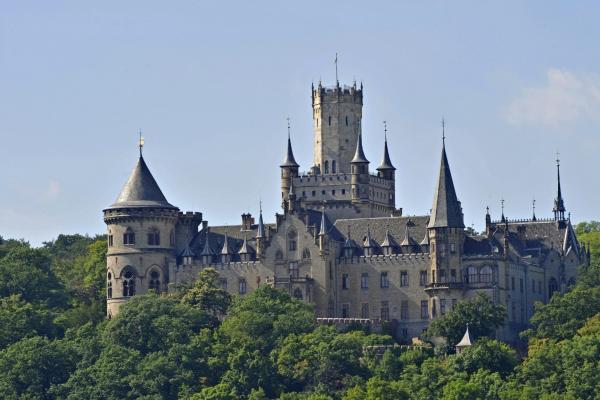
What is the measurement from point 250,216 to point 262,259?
5.42 m

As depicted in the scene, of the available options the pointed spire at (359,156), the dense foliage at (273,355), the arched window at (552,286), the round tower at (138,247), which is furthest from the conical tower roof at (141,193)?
the arched window at (552,286)

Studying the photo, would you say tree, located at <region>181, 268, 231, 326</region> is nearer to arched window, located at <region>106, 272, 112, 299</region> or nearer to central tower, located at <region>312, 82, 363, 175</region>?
arched window, located at <region>106, 272, 112, 299</region>

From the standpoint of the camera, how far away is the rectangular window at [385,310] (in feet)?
604

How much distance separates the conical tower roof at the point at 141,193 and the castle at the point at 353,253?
3.1 inches

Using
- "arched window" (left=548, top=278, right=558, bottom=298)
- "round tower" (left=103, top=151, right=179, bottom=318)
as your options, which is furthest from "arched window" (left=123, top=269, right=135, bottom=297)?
"arched window" (left=548, top=278, right=558, bottom=298)

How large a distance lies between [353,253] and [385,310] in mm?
4414

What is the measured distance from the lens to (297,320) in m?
179

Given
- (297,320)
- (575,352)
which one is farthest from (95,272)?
(575,352)

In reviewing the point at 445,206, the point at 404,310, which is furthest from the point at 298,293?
the point at 445,206

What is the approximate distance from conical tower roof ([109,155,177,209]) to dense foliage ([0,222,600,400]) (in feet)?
24.5

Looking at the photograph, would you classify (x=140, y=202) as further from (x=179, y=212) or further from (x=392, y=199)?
(x=392, y=199)

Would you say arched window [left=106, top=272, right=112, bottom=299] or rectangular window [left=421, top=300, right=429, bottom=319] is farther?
arched window [left=106, top=272, right=112, bottom=299]

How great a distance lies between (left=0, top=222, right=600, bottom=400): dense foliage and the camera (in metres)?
169

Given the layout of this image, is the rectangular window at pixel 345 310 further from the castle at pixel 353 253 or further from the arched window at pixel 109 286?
the arched window at pixel 109 286
